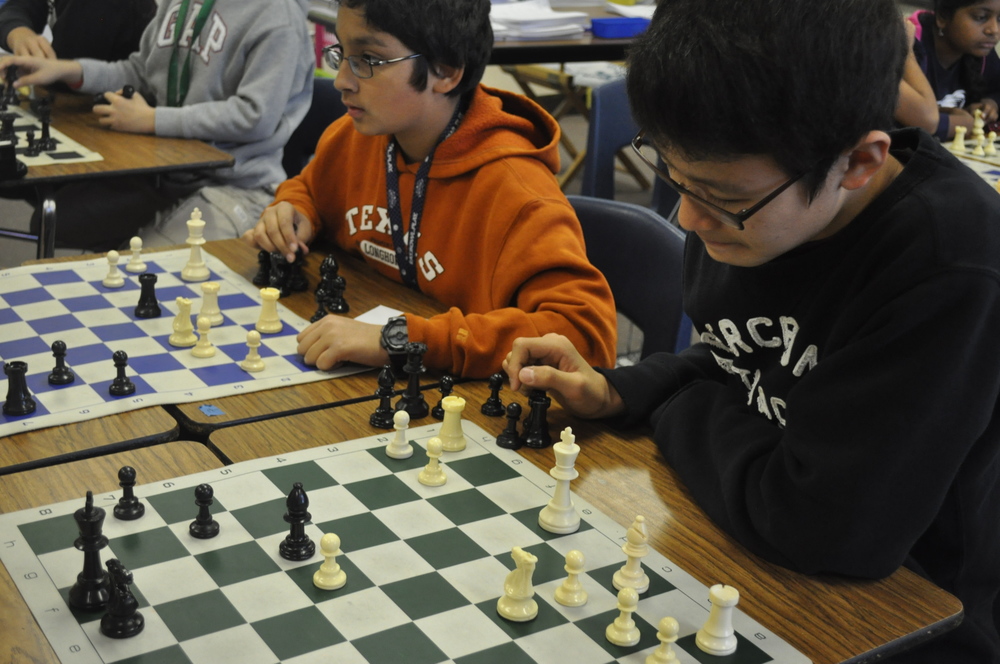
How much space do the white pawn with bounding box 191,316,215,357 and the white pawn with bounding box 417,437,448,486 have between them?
0.56 metres

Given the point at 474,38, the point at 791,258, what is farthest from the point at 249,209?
the point at 791,258

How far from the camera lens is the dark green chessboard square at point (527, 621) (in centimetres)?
108

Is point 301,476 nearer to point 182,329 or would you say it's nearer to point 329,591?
point 329,591

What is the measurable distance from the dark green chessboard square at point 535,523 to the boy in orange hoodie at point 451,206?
1.55 feet

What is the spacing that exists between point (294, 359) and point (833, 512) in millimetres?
965

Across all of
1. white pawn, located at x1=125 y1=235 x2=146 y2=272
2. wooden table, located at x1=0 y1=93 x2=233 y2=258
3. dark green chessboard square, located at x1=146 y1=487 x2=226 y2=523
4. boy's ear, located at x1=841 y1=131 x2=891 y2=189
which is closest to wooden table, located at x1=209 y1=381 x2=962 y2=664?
dark green chessboard square, located at x1=146 y1=487 x2=226 y2=523

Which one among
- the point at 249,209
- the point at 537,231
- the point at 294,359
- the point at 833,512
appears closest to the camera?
the point at 833,512

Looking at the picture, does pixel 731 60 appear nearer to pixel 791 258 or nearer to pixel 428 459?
pixel 791 258

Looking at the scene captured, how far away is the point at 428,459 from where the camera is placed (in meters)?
1.44

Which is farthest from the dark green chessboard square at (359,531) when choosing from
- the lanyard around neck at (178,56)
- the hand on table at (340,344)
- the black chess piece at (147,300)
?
the lanyard around neck at (178,56)

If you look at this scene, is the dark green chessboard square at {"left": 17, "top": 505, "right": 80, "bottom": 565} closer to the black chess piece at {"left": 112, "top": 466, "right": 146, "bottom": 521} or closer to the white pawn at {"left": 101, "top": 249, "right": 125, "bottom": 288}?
the black chess piece at {"left": 112, "top": 466, "right": 146, "bottom": 521}

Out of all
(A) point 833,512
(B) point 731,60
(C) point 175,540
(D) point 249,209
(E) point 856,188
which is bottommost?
(D) point 249,209

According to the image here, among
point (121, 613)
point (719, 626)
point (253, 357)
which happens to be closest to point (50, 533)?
point (121, 613)

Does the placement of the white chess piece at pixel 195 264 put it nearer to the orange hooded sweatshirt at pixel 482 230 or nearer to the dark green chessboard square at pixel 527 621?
the orange hooded sweatshirt at pixel 482 230
